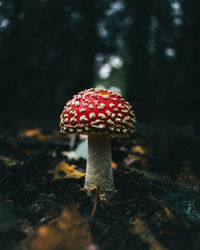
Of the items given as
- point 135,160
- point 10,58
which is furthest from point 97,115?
point 10,58

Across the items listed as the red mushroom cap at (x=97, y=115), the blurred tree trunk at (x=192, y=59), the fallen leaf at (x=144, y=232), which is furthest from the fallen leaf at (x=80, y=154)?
the blurred tree trunk at (x=192, y=59)

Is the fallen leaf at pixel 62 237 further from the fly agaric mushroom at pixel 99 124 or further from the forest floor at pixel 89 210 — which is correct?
the fly agaric mushroom at pixel 99 124

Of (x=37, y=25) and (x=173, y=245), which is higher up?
(x=37, y=25)

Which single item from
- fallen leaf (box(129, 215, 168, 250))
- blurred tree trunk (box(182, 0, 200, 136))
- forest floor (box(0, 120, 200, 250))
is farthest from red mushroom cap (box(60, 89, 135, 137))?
blurred tree trunk (box(182, 0, 200, 136))

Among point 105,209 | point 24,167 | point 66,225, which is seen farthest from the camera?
point 24,167

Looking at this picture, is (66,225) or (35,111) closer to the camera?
(66,225)

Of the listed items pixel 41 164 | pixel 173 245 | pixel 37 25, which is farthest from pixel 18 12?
pixel 173 245

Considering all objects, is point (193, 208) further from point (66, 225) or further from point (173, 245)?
point (66, 225)

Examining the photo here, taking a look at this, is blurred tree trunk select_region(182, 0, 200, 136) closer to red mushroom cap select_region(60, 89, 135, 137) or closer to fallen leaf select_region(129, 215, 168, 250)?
red mushroom cap select_region(60, 89, 135, 137)
